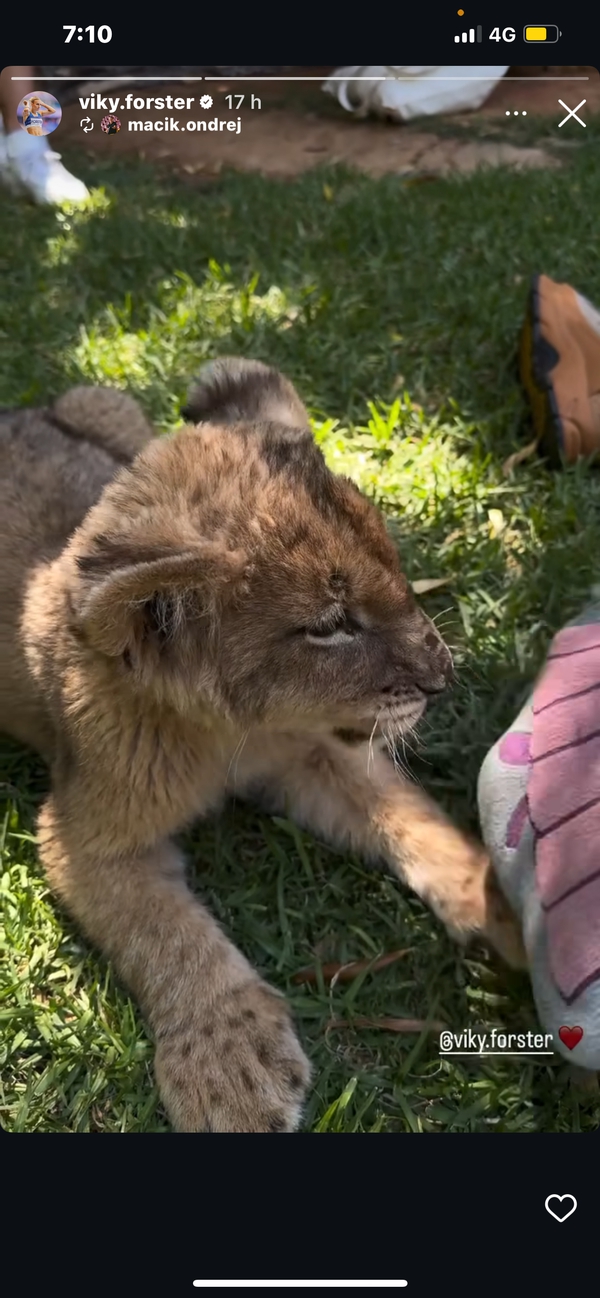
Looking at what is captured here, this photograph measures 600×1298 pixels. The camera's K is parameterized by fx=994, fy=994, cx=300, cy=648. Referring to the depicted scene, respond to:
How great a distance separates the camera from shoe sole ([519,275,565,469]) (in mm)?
3996

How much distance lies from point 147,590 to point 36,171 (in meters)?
1.89

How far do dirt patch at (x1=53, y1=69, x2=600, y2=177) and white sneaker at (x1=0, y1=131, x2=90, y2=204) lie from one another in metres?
0.17

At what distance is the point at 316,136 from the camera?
343cm

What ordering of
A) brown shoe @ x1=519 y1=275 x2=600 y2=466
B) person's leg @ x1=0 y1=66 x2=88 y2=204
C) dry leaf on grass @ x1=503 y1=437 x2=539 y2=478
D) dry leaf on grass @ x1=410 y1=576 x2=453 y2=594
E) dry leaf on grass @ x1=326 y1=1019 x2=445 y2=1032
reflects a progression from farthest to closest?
1. dry leaf on grass @ x1=503 y1=437 x2=539 y2=478
2. brown shoe @ x1=519 y1=275 x2=600 y2=466
3. dry leaf on grass @ x1=410 y1=576 x2=453 y2=594
4. person's leg @ x1=0 y1=66 x2=88 y2=204
5. dry leaf on grass @ x1=326 y1=1019 x2=445 y2=1032

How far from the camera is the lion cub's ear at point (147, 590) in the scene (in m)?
2.16
